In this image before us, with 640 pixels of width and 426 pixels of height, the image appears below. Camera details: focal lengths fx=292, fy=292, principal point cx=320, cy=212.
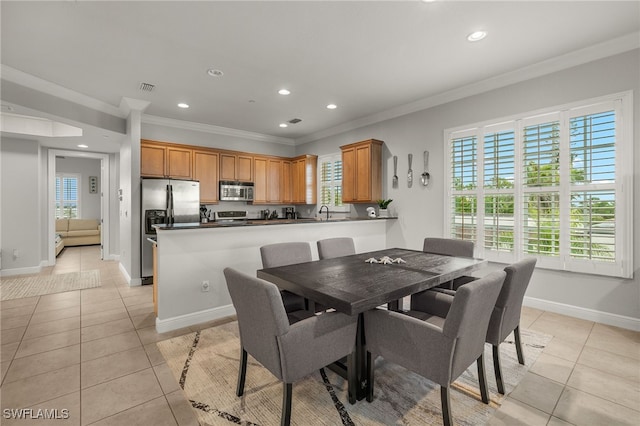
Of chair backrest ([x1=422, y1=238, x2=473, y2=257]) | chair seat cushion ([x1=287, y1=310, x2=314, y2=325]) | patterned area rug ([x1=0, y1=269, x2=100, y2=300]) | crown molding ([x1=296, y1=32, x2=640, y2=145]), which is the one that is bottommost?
patterned area rug ([x1=0, y1=269, x2=100, y2=300])

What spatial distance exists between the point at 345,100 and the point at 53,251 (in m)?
6.78

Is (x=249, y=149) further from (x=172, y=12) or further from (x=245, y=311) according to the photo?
(x=245, y=311)

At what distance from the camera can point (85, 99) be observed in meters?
4.18

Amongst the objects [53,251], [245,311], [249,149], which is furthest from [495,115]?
[53,251]

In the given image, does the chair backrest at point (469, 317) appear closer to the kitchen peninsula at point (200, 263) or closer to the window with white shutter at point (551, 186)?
the window with white shutter at point (551, 186)

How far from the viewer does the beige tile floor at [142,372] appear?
1.80 m

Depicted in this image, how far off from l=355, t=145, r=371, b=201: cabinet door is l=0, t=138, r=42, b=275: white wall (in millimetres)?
6052

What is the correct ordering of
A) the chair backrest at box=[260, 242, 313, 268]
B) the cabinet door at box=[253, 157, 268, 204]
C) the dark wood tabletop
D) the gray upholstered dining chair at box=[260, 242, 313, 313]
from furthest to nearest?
the cabinet door at box=[253, 157, 268, 204] → the chair backrest at box=[260, 242, 313, 268] → the gray upholstered dining chair at box=[260, 242, 313, 313] → the dark wood tabletop

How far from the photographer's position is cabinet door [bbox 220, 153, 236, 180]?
5941 millimetres

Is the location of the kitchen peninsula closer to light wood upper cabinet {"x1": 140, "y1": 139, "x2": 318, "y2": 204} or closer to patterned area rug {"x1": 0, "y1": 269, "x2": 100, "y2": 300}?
patterned area rug {"x1": 0, "y1": 269, "x2": 100, "y2": 300}

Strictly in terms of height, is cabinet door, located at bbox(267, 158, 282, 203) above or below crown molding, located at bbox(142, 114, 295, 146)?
below

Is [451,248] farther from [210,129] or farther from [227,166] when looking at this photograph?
[210,129]

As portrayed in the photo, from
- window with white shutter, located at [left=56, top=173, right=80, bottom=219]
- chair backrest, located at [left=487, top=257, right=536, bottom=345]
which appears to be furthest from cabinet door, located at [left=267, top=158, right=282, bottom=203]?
window with white shutter, located at [left=56, top=173, right=80, bottom=219]

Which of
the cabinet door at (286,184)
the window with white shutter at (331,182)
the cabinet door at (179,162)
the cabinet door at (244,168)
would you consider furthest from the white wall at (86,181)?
the window with white shutter at (331,182)
